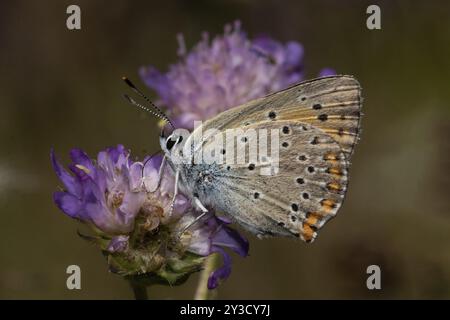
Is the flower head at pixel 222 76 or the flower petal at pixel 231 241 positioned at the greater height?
the flower head at pixel 222 76

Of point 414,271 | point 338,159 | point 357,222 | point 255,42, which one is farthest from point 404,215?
point 338,159

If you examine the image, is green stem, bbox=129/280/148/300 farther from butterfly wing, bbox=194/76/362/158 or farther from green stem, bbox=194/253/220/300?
butterfly wing, bbox=194/76/362/158

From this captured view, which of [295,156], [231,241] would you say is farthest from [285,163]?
[231,241]

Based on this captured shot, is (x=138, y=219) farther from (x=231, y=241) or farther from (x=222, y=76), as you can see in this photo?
(x=222, y=76)

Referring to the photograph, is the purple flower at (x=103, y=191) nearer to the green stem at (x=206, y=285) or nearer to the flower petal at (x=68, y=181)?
the flower petal at (x=68, y=181)

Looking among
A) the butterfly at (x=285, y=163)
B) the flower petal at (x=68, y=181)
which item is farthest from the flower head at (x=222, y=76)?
the flower petal at (x=68, y=181)

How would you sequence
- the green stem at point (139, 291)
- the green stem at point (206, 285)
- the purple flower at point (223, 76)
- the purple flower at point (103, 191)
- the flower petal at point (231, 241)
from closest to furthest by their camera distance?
the purple flower at point (103, 191)
the green stem at point (139, 291)
the flower petal at point (231, 241)
the green stem at point (206, 285)
the purple flower at point (223, 76)

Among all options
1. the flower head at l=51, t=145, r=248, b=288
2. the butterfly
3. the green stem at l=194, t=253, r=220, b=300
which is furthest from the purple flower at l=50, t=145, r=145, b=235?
the green stem at l=194, t=253, r=220, b=300
